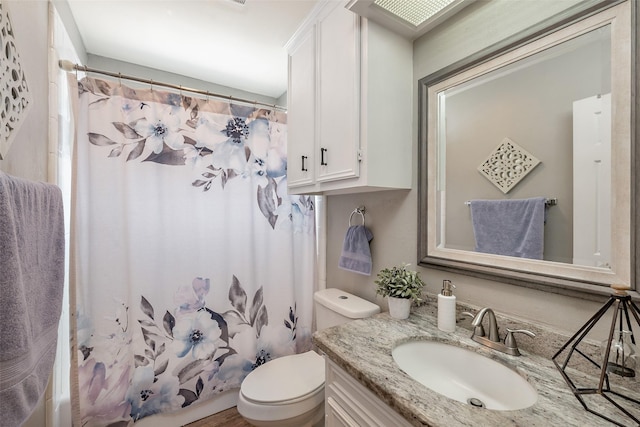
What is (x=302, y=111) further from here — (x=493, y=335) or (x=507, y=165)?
(x=493, y=335)

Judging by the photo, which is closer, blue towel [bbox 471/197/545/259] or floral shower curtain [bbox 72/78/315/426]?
blue towel [bbox 471/197/545/259]

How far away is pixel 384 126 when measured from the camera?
1.17 meters

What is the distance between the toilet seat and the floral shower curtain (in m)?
0.37

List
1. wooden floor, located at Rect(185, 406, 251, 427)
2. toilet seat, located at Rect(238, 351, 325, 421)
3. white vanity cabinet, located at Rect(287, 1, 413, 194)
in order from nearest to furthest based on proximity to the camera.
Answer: white vanity cabinet, located at Rect(287, 1, 413, 194) < toilet seat, located at Rect(238, 351, 325, 421) < wooden floor, located at Rect(185, 406, 251, 427)

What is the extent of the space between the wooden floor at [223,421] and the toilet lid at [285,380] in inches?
20.4

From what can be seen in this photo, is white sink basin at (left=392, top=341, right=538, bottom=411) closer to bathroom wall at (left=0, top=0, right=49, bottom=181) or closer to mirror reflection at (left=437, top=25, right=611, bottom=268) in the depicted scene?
mirror reflection at (left=437, top=25, right=611, bottom=268)

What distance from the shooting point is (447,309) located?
1.03 meters

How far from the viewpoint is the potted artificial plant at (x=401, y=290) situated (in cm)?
116

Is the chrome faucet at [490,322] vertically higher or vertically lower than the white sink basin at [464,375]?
higher

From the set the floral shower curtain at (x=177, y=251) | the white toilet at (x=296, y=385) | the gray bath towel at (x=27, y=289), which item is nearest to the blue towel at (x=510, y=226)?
the white toilet at (x=296, y=385)

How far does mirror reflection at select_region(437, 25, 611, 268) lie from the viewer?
766 millimetres

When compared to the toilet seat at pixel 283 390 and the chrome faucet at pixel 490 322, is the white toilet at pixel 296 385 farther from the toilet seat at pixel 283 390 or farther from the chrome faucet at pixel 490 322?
the chrome faucet at pixel 490 322

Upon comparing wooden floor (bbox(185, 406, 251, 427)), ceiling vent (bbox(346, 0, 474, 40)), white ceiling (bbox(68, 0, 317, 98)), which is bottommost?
wooden floor (bbox(185, 406, 251, 427))

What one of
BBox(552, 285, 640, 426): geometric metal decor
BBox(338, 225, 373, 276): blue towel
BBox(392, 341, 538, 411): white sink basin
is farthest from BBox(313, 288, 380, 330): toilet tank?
BBox(552, 285, 640, 426): geometric metal decor
